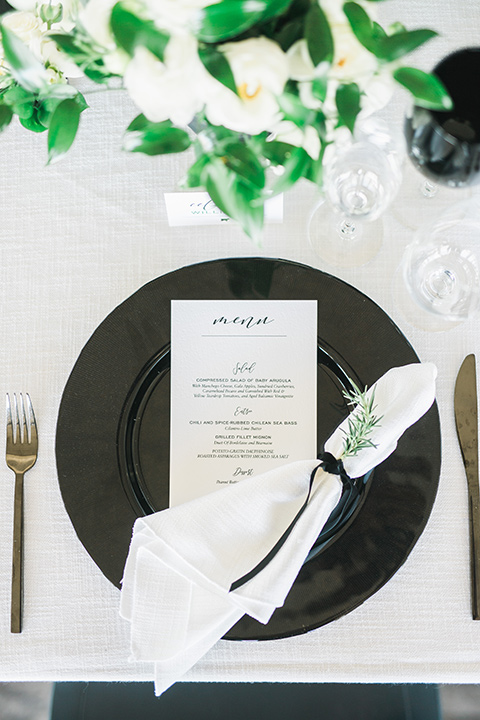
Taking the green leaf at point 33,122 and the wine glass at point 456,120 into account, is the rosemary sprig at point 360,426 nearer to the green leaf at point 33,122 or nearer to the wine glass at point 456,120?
the wine glass at point 456,120

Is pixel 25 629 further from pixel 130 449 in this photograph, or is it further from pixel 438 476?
pixel 438 476

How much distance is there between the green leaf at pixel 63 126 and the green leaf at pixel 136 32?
0.12 meters

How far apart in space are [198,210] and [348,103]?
0.93 ft

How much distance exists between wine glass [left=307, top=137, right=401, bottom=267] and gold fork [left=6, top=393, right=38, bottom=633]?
352 millimetres

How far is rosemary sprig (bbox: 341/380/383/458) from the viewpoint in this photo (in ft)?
1.85

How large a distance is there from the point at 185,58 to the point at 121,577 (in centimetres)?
46

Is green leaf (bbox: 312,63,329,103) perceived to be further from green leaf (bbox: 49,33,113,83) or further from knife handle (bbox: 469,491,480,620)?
knife handle (bbox: 469,491,480,620)

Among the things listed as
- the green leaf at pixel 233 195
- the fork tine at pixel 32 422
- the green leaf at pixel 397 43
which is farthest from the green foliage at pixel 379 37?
the fork tine at pixel 32 422

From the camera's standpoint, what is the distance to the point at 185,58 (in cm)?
34

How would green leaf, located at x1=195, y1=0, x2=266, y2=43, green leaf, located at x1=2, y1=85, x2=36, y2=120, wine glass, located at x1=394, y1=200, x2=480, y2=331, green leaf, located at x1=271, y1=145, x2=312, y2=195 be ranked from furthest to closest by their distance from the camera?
wine glass, located at x1=394, y1=200, x2=480, y2=331 → green leaf, located at x1=2, y1=85, x2=36, y2=120 → green leaf, located at x1=271, y1=145, x2=312, y2=195 → green leaf, located at x1=195, y1=0, x2=266, y2=43

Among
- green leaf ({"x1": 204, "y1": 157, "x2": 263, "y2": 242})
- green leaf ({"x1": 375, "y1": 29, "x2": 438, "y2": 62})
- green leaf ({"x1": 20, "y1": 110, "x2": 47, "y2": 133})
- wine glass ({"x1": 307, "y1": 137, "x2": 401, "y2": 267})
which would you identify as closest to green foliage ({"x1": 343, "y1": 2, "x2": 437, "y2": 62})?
green leaf ({"x1": 375, "y1": 29, "x2": 438, "y2": 62})

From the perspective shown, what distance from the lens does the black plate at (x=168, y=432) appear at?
589 millimetres

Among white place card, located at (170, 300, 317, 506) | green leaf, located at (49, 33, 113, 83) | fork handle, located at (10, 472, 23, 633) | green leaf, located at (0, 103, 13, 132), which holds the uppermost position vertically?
green leaf, located at (49, 33, 113, 83)

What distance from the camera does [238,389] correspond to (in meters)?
0.63
